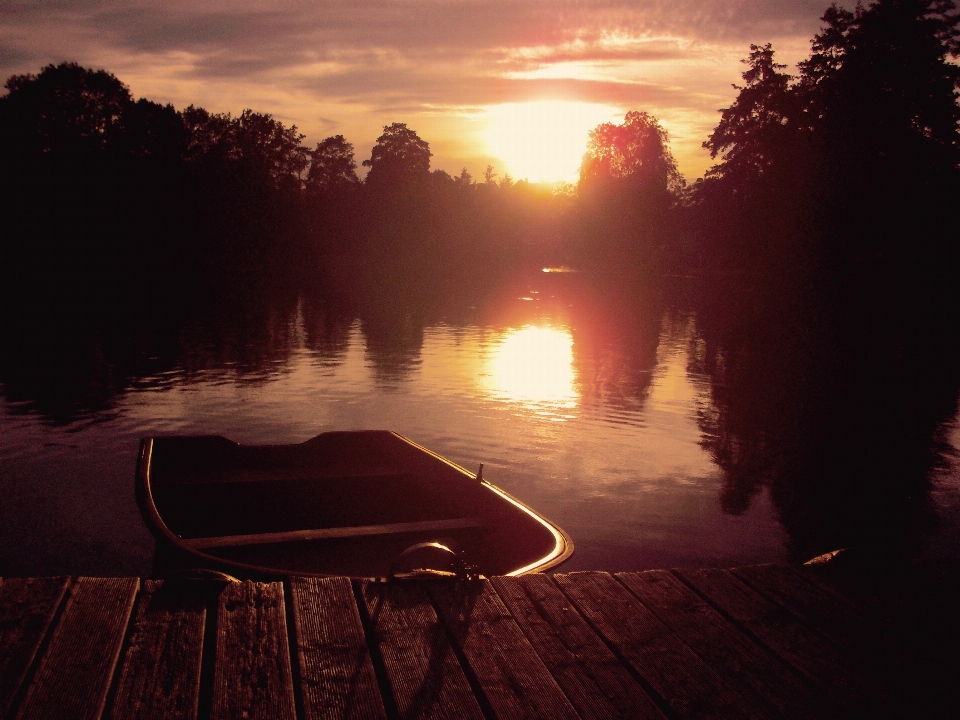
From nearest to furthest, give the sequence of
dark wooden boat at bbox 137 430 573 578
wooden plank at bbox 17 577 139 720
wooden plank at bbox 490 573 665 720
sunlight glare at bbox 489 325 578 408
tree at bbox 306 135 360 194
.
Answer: wooden plank at bbox 17 577 139 720 < wooden plank at bbox 490 573 665 720 < dark wooden boat at bbox 137 430 573 578 < sunlight glare at bbox 489 325 578 408 < tree at bbox 306 135 360 194

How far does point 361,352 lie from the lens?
28703mm

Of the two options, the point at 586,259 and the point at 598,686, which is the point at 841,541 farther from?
the point at 586,259

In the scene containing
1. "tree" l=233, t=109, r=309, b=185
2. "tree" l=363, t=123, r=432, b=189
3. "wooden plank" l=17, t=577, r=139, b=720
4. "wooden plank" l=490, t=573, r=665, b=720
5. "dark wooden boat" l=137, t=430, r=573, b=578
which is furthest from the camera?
"tree" l=363, t=123, r=432, b=189

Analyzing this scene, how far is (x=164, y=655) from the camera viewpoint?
3.39 m

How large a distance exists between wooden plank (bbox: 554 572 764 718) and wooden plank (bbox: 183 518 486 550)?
126 inches

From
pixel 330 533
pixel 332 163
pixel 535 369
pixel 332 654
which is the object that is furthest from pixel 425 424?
pixel 332 163

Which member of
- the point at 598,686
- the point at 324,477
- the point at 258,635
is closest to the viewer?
the point at 598,686

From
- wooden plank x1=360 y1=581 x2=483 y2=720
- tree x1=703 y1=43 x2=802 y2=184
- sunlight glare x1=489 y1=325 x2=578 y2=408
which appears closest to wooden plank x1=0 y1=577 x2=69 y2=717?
wooden plank x1=360 y1=581 x2=483 y2=720

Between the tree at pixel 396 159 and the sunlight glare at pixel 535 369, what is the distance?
64857 mm

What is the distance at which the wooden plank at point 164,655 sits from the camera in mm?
3053

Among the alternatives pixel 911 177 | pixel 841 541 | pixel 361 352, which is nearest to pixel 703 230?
pixel 911 177

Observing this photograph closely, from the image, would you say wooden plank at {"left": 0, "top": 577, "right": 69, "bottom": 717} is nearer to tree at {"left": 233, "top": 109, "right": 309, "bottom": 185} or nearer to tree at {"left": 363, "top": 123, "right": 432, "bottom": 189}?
tree at {"left": 233, "top": 109, "right": 309, "bottom": 185}

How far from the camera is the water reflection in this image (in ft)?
69.8

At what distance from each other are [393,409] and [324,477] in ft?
32.3
